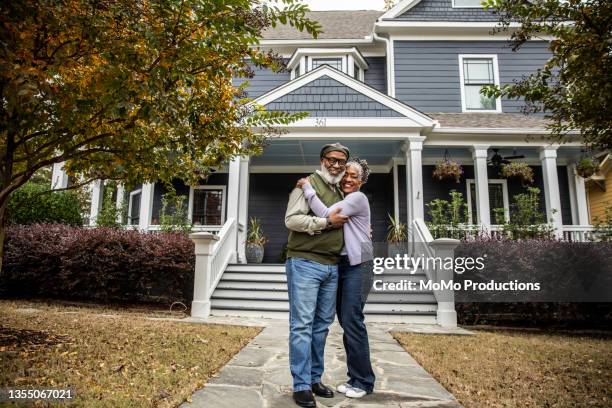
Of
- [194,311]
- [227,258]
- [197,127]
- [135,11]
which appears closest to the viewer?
[135,11]

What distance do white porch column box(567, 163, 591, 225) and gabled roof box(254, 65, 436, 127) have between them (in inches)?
194

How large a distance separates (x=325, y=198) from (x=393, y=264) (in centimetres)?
593

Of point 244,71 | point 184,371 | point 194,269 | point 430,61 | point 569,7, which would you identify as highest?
point 430,61

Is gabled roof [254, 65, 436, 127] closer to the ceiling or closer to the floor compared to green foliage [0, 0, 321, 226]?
closer to the ceiling

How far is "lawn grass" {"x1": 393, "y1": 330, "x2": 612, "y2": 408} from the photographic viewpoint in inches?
120

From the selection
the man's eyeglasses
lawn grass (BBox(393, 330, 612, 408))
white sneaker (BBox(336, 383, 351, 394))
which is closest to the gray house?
lawn grass (BBox(393, 330, 612, 408))

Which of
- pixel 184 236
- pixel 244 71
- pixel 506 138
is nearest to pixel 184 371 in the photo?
pixel 244 71

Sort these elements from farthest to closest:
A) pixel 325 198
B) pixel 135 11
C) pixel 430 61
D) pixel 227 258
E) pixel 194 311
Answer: pixel 430 61 < pixel 227 258 < pixel 194 311 < pixel 135 11 < pixel 325 198

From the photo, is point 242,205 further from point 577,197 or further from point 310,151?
point 577,197

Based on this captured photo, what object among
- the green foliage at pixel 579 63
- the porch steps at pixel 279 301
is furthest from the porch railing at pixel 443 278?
the green foliage at pixel 579 63

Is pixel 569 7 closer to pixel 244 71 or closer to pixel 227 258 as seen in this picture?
pixel 244 71

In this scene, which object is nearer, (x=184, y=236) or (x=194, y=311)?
(x=194, y=311)

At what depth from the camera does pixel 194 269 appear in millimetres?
7492

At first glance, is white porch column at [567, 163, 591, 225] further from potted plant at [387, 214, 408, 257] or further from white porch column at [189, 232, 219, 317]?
white porch column at [189, 232, 219, 317]
